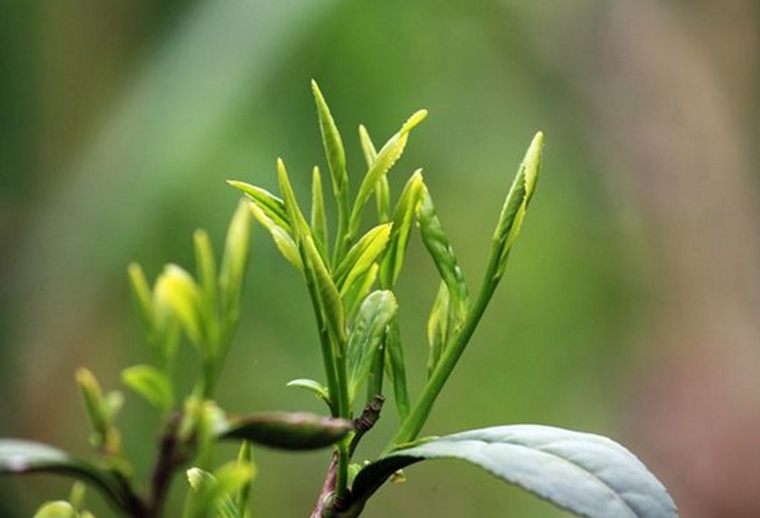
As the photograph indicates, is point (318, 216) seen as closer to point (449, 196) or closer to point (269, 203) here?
point (269, 203)

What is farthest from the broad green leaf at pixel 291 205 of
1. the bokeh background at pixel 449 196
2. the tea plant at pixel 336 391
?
the bokeh background at pixel 449 196

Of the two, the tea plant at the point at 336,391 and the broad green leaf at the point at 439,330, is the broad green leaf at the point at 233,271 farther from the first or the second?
the broad green leaf at the point at 439,330

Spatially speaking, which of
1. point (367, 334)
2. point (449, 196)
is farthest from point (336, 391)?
point (449, 196)

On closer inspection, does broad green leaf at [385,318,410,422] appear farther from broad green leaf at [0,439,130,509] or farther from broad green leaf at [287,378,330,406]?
broad green leaf at [0,439,130,509]

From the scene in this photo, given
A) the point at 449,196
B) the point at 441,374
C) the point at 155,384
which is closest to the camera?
the point at 155,384

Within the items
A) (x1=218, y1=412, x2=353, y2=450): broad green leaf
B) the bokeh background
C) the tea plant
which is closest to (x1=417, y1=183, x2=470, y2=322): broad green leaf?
the tea plant
